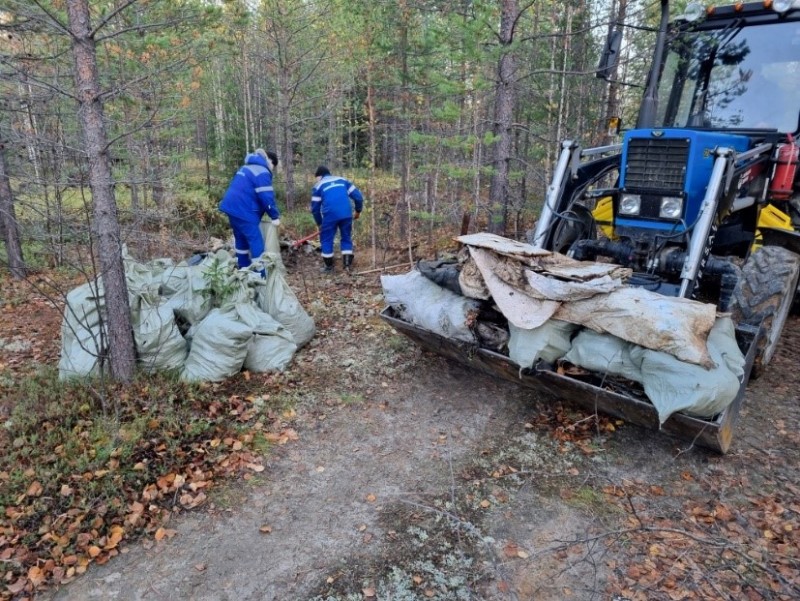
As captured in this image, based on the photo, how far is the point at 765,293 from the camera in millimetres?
4516

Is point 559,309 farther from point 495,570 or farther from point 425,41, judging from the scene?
point 425,41

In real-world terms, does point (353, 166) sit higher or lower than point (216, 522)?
higher

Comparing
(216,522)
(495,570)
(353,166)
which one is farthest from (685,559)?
(353,166)

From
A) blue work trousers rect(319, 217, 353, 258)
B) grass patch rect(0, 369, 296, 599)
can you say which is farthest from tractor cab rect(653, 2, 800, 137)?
grass patch rect(0, 369, 296, 599)

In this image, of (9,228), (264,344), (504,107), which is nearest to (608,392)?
(264,344)

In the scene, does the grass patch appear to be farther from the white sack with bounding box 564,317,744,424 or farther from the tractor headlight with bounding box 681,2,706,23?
the tractor headlight with bounding box 681,2,706,23

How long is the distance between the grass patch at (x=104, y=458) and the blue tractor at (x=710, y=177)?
128 inches

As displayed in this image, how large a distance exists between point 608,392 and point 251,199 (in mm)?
5509

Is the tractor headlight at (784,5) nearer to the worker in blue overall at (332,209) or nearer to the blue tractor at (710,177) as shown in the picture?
the blue tractor at (710,177)

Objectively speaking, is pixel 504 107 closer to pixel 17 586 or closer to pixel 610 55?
pixel 610 55

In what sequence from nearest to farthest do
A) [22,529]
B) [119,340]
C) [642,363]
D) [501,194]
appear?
[22,529], [642,363], [119,340], [501,194]

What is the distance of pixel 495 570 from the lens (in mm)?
2855

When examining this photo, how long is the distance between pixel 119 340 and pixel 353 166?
13660 mm

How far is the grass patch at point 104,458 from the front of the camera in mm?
3014
